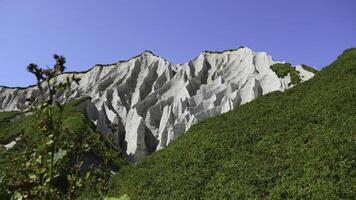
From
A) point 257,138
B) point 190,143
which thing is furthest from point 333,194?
point 190,143

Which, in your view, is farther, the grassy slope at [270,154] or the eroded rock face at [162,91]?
the eroded rock face at [162,91]

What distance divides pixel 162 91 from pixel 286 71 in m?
23.6

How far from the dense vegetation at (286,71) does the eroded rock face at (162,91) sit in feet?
3.14

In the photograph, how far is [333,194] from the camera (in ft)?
79.0

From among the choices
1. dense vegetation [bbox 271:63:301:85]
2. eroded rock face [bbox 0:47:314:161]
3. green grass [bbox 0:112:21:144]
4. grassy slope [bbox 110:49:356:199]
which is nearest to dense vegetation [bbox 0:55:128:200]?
grassy slope [bbox 110:49:356:199]

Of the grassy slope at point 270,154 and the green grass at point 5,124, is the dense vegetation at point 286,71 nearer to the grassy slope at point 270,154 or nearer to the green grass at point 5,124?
the grassy slope at point 270,154

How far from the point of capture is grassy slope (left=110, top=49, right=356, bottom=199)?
27016 millimetres

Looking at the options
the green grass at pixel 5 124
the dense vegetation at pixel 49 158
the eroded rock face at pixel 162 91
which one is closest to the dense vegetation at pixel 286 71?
the eroded rock face at pixel 162 91

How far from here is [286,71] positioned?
7194cm

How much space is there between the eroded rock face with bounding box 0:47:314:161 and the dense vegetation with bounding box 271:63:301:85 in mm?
958

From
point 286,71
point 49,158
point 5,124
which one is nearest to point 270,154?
point 49,158

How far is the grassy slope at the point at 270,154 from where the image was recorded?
88.6 feet

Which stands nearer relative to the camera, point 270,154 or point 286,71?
point 270,154

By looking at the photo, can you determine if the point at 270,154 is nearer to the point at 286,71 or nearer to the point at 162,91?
the point at 286,71
